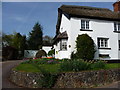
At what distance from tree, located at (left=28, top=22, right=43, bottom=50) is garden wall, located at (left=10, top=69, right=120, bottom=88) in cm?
4537

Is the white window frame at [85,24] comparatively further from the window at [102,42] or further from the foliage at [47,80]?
the foliage at [47,80]

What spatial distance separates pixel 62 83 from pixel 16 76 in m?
3.18

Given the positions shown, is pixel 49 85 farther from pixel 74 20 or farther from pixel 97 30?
pixel 97 30

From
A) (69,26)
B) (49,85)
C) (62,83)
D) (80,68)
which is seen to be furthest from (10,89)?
(69,26)

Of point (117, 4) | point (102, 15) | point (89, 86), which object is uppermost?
point (117, 4)

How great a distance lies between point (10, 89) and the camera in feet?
22.3

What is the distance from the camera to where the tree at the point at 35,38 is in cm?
5379

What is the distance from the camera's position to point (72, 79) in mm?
7387

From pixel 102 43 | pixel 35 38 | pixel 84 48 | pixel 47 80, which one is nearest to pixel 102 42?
pixel 102 43

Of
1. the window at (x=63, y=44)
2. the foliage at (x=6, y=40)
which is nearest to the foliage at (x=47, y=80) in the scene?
the window at (x=63, y=44)

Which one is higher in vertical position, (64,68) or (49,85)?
(64,68)

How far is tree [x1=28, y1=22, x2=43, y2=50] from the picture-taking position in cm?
5379

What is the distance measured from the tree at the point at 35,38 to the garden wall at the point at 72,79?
149ft

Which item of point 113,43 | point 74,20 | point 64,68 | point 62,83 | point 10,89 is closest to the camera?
point 10,89
